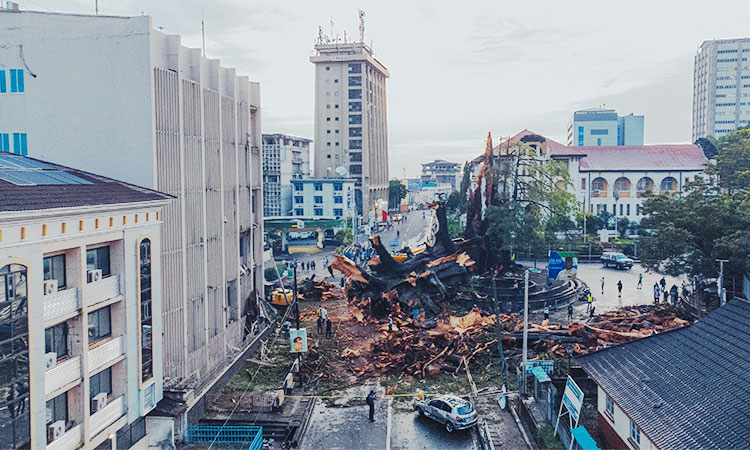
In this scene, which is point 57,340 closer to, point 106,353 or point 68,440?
point 106,353

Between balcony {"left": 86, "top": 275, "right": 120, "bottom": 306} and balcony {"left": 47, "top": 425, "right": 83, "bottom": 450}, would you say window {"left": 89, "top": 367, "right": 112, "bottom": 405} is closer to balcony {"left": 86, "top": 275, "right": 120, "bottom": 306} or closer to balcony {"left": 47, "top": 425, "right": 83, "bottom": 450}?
balcony {"left": 47, "top": 425, "right": 83, "bottom": 450}

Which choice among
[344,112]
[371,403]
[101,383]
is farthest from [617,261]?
[344,112]

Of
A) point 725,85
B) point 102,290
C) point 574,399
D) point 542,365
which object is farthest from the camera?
point 725,85

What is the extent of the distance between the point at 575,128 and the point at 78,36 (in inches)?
5995

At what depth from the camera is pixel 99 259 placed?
17.2 metres

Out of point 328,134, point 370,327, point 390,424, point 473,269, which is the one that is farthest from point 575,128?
point 390,424

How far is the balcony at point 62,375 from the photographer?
14812 mm

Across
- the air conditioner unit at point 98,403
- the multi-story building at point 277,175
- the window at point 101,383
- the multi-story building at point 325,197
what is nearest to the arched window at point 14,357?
the air conditioner unit at point 98,403

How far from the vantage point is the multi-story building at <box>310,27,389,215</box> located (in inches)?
4090

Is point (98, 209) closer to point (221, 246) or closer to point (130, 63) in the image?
point (130, 63)

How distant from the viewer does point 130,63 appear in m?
21.2

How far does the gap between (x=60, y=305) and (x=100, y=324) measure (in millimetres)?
2363

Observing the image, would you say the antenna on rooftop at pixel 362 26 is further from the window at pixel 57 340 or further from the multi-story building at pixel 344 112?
the window at pixel 57 340

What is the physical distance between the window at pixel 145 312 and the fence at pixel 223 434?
3172 millimetres
